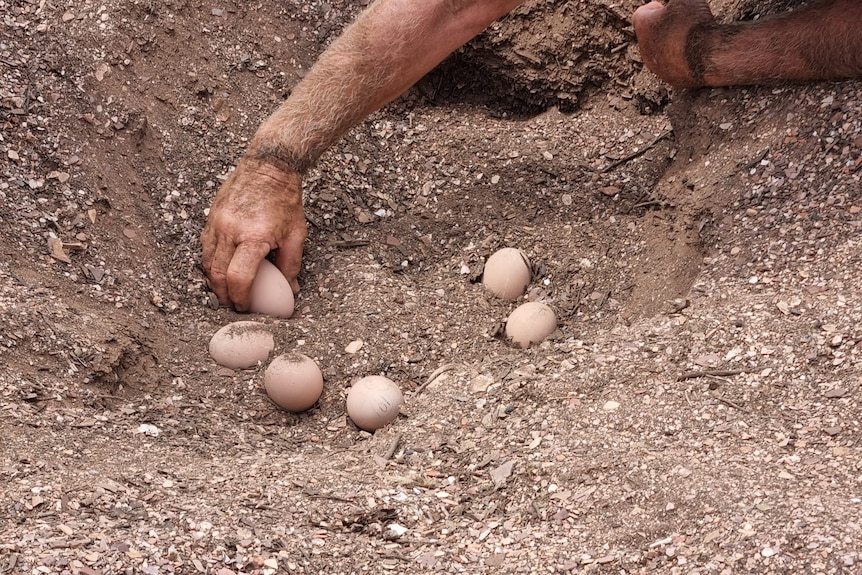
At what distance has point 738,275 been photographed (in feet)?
9.70

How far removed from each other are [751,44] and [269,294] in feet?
5.73

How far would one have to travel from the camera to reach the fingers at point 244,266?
10.2 ft

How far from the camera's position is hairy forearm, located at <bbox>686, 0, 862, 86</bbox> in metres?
3.11

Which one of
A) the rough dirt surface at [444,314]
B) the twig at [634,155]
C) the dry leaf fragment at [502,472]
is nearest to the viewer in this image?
the rough dirt surface at [444,314]

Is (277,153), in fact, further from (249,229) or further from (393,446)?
(393,446)

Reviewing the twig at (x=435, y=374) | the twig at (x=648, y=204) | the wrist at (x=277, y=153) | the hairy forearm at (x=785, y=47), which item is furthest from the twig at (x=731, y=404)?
the wrist at (x=277, y=153)

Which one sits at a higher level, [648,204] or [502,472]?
[648,204]

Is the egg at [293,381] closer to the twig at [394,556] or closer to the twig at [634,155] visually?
the twig at [394,556]

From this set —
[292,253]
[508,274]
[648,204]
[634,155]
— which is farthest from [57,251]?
[634,155]

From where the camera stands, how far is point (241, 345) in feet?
9.73

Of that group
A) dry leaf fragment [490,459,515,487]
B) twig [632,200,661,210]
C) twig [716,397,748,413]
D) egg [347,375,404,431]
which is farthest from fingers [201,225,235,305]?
twig [716,397,748,413]

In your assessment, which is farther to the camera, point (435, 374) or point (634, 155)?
point (634, 155)

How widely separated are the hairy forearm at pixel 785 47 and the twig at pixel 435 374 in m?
1.33

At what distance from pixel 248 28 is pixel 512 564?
2.69 meters
